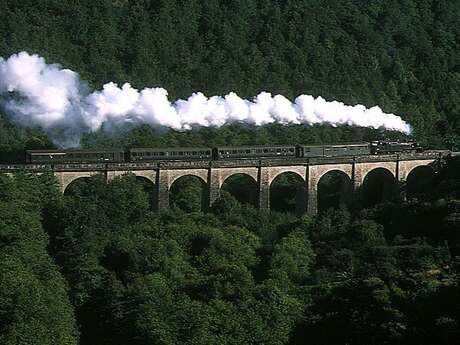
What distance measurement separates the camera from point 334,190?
2202 inches

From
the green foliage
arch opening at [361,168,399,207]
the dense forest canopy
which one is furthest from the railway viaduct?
the green foliage

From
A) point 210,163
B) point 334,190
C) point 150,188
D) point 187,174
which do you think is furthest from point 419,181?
point 150,188

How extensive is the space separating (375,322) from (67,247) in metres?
15.8

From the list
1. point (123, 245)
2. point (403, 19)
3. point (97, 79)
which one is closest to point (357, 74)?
point (403, 19)

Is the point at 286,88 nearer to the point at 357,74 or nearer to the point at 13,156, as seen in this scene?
the point at 357,74

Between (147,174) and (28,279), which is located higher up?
(147,174)

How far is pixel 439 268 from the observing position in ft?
114

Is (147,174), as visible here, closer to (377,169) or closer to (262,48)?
(377,169)

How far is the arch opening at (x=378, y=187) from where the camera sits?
180 feet

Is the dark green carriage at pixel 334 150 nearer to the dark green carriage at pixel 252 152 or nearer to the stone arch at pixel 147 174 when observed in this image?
the dark green carriage at pixel 252 152

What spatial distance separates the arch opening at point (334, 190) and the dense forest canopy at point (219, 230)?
0.12 meters

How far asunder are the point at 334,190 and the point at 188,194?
33.3 ft

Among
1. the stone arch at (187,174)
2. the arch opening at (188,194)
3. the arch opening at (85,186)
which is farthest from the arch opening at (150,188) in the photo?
the arch opening at (85,186)

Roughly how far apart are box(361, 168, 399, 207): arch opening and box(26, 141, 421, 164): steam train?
4.26 ft
